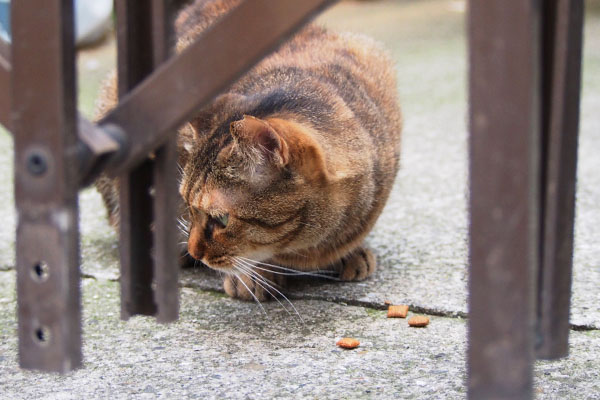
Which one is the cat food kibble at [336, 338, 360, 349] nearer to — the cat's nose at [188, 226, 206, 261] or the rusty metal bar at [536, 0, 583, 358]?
the cat's nose at [188, 226, 206, 261]

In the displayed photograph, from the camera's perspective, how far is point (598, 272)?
7.98 feet

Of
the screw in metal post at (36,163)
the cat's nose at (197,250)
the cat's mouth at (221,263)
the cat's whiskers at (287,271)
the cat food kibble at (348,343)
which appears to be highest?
the screw in metal post at (36,163)

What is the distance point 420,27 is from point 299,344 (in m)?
5.86

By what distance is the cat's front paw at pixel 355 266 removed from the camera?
2.45m

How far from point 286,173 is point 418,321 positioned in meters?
0.53

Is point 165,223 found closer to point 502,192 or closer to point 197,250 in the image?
point 502,192

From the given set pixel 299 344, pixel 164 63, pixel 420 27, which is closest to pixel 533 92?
pixel 164 63

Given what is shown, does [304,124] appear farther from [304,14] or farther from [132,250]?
[304,14]

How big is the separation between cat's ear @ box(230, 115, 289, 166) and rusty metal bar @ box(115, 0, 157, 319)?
0.63 metres

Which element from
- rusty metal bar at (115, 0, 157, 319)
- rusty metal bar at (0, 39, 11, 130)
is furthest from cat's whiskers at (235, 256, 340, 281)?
rusty metal bar at (0, 39, 11, 130)

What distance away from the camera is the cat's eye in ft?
7.04

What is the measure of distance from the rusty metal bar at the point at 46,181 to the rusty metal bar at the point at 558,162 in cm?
71

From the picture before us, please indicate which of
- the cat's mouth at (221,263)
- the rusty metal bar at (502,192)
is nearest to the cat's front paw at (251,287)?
the cat's mouth at (221,263)

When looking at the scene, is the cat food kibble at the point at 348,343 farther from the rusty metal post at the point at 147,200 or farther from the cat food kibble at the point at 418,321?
the rusty metal post at the point at 147,200
